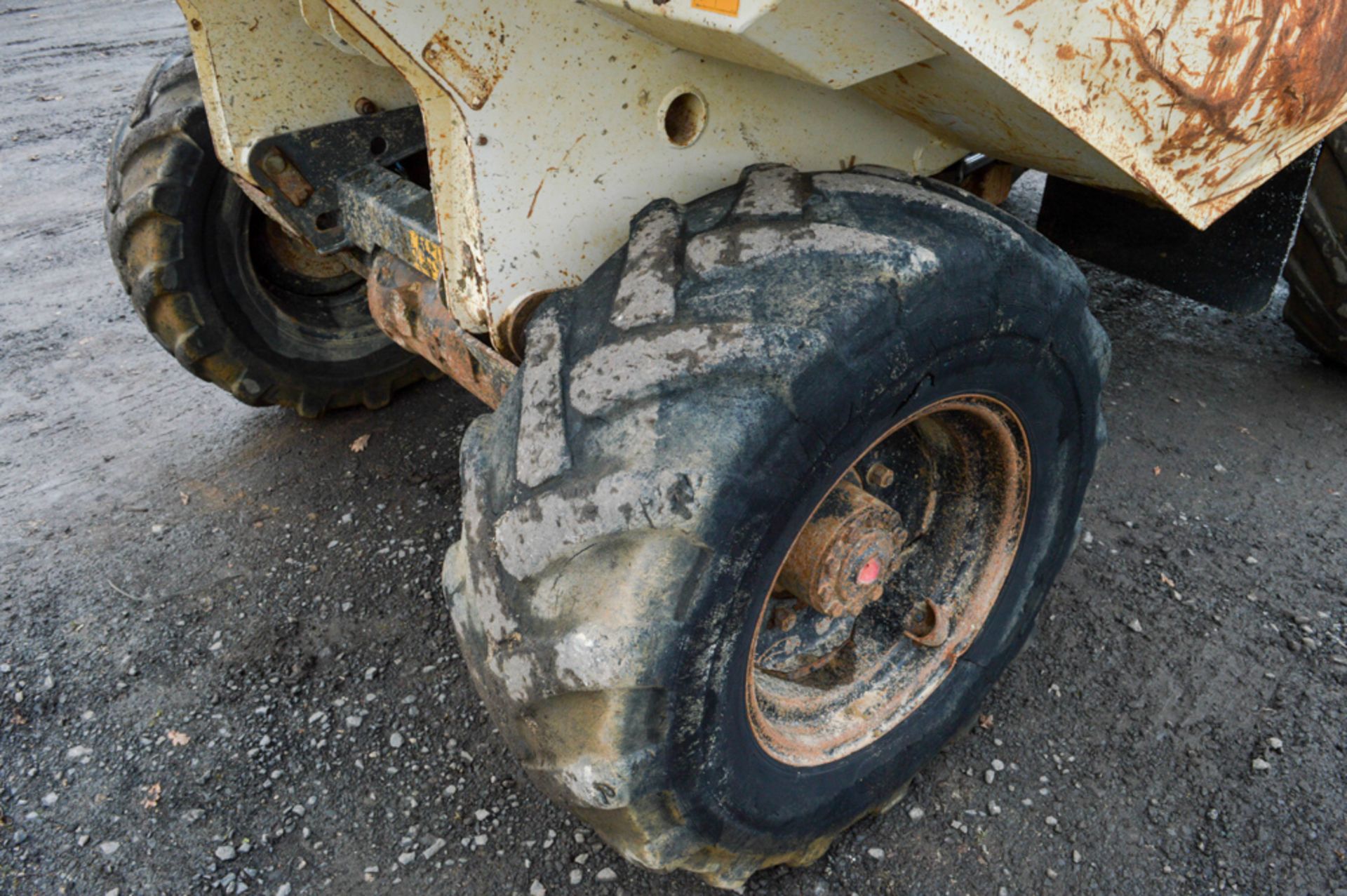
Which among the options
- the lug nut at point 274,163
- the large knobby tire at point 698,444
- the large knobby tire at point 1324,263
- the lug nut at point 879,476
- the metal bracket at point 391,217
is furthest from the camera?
the large knobby tire at point 1324,263

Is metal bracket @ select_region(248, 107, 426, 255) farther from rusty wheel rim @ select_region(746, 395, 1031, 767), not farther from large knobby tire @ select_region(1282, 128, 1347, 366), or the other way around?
large knobby tire @ select_region(1282, 128, 1347, 366)

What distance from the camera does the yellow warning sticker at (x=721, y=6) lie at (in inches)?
44.5

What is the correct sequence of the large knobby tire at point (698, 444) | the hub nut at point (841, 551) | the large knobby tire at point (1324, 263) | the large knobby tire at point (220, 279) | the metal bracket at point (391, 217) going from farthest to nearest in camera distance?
the large knobby tire at point (1324, 263) < the large knobby tire at point (220, 279) < the metal bracket at point (391, 217) < the hub nut at point (841, 551) < the large knobby tire at point (698, 444)

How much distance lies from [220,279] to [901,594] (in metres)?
1.92

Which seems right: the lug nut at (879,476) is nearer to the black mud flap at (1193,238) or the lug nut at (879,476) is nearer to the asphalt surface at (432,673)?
the asphalt surface at (432,673)

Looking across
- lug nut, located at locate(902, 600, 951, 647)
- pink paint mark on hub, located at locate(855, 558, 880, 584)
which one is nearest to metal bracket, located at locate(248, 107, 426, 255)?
pink paint mark on hub, located at locate(855, 558, 880, 584)

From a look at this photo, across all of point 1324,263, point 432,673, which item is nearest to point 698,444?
point 432,673

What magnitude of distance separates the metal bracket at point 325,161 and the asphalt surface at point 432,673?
0.87 meters

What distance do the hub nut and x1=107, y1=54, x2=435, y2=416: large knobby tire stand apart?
5.69 ft

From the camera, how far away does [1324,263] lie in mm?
2852

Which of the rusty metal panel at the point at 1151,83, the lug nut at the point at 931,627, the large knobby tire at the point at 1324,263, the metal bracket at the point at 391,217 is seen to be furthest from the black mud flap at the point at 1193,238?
the metal bracket at the point at 391,217

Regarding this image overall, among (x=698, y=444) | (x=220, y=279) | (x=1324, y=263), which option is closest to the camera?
(x=698, y=444)

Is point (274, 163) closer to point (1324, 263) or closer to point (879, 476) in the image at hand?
point (879, 476)

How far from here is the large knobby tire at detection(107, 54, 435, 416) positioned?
248 cm
